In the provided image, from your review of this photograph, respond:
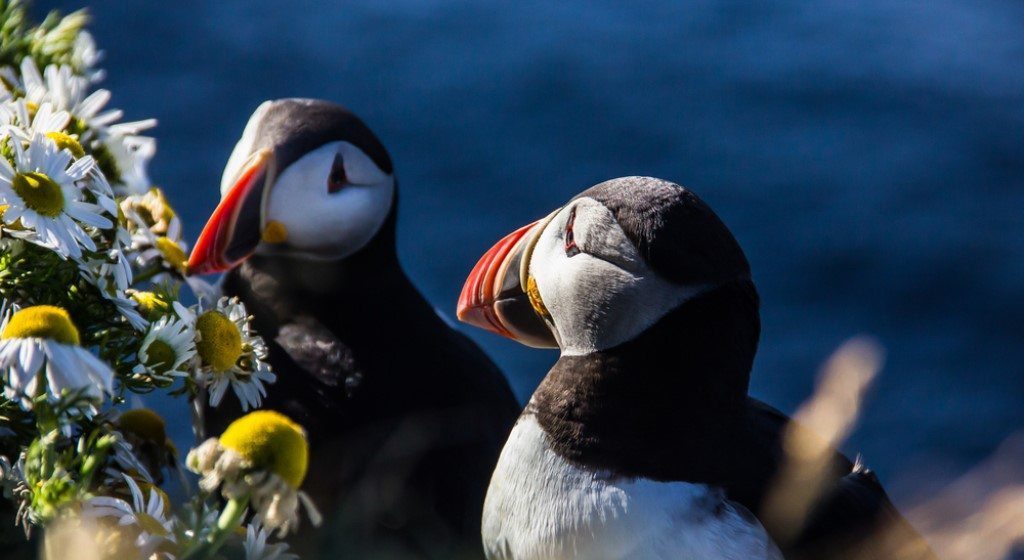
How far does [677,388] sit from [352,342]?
857 mm

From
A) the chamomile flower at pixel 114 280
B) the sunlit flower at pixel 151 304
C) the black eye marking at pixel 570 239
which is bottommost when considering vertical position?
the sunlit flower at pixel 151 304

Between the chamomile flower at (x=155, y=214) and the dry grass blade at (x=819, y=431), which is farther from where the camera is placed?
the chamomile flower at (x=155, y=214)

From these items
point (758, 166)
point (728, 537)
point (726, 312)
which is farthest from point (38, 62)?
point (758, 166)

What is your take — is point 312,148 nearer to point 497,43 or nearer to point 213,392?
point 213,392

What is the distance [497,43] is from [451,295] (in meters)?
1.00

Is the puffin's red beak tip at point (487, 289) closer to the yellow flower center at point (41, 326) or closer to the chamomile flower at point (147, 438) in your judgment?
the chamomile flower at point (147, 438)

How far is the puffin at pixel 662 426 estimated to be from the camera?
1414 millimetres

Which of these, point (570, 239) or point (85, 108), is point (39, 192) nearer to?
point (85, 108)

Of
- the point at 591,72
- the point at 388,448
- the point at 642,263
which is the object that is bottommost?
the point at 388,448

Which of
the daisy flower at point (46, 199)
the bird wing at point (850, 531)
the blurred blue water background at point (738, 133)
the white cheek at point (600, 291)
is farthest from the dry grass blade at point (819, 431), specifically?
the blurred blue water background at point (738, 133)

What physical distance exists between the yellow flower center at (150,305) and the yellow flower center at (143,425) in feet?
0.37

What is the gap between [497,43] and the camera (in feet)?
13.4

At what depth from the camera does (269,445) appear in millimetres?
917

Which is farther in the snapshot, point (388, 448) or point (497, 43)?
point (497, 43)
